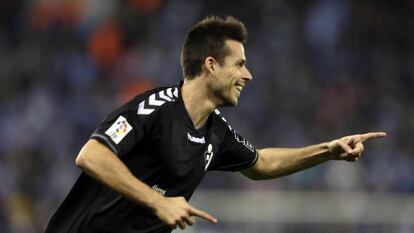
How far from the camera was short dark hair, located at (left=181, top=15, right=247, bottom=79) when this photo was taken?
593cm

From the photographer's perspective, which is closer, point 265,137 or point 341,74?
point 265,137

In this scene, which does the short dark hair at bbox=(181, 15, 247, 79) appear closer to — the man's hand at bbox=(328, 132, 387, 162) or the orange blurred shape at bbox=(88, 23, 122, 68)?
the man's hand at bbox=(328, 132, 387, 162)

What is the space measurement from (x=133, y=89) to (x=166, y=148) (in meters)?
7.94

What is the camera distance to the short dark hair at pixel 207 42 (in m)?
5.93

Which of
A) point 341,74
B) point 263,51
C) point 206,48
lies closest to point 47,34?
point 263,51

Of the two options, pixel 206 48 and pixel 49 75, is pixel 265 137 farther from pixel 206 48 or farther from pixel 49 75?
pixel 206 48

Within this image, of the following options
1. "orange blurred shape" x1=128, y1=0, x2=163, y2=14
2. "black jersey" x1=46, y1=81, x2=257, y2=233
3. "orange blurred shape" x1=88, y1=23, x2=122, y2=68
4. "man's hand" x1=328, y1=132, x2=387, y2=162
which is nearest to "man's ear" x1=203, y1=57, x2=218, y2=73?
"black jersey" x1=46, y1=81, x2=257, y2=233

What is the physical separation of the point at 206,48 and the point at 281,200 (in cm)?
562

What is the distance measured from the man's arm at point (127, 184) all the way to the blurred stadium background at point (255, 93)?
5.99 meters

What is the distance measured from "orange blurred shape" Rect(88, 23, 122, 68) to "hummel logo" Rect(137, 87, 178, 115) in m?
8.44

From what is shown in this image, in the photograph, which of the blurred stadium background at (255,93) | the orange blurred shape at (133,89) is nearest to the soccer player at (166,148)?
the blurred stadium background at (255,93)

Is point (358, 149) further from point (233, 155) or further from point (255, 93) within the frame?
point (255, 93)

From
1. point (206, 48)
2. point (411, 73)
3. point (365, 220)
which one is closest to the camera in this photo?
point (206, 48)

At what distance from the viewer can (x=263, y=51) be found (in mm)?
14008
